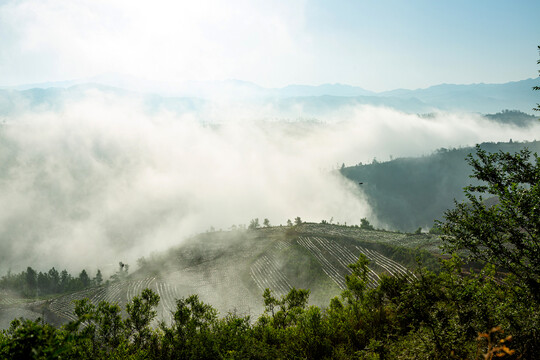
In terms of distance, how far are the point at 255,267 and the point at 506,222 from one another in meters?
114

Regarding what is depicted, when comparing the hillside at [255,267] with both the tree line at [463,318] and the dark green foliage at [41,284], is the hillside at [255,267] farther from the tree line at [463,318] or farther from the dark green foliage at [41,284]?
the tree line at [463,318]

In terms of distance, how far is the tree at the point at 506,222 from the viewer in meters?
14.8

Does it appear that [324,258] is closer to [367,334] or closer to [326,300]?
[326,300]

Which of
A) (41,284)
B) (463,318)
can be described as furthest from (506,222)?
(41,284)

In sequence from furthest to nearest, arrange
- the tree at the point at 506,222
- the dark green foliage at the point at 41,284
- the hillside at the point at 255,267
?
the dark green foliage at the point at 41,284
the hillside at the point at 255,267
the tree at the point at 506,222

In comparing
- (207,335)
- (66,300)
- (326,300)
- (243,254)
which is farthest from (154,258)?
(207,335)

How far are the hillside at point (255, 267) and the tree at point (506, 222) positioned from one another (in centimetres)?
7497

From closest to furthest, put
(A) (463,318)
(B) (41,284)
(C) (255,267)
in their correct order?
(A) (463,318), (C) (255,267), (B) (41,284)

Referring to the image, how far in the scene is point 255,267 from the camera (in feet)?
405

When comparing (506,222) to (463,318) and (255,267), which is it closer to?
(463,318)

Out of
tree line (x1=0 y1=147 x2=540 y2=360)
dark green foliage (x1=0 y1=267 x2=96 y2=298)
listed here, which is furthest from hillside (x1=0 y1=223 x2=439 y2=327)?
tree line (x1=0 y1=147 x2=540 y2=360)

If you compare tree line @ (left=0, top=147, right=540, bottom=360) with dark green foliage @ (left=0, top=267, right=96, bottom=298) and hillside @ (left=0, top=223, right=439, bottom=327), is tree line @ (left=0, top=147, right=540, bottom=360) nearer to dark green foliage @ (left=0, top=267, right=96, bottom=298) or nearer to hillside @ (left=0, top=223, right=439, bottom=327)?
hillside @ (left=0, top=223, right=439, bottom=327)

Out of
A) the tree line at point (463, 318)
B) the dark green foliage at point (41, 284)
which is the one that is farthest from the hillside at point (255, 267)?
the tree line at point (463, 318)

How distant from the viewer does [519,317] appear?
13117 millimetres
